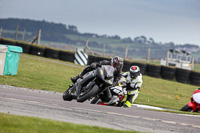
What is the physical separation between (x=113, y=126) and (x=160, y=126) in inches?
47.5

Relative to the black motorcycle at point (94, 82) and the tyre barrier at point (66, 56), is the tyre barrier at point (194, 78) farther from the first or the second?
the black motorcycle at point (94, 82)

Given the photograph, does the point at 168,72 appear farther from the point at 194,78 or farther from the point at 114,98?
the point at 114,98

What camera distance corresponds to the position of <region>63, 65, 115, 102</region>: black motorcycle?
29.6ft

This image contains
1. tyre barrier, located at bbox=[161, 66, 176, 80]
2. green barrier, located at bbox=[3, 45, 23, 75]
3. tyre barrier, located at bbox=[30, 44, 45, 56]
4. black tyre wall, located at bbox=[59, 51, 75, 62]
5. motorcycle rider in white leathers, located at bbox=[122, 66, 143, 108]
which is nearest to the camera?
motorcycle rider in white leathers, located at bbox=[122, 66, 143, 108]

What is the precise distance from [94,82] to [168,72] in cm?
1823

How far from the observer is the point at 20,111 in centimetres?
657

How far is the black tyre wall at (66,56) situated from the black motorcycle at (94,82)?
19988 millimetres

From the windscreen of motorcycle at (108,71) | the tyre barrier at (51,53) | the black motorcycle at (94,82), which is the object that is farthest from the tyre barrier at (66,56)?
the windscreen of motorcycle at (108,71)

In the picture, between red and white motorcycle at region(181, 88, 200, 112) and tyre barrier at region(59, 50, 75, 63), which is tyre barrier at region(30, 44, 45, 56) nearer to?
tyre barrier at region(59, 50, 75, 63)

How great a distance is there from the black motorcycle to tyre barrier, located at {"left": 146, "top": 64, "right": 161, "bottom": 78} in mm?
17684

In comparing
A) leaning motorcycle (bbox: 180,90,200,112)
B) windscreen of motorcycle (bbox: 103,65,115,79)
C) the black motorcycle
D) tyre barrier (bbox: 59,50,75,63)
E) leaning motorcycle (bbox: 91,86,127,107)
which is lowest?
tyre barrier (bbox: 59,50,75,63)

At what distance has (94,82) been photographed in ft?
30.0

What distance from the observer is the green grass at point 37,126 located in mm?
5034

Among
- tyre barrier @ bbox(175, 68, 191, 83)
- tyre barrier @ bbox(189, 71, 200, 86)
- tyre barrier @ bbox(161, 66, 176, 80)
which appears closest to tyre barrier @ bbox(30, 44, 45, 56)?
tyre barrier @ bbox(161, 66, 176, 80)
